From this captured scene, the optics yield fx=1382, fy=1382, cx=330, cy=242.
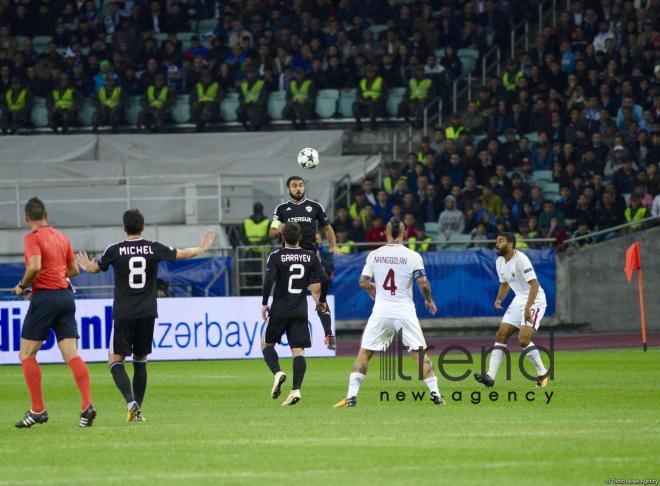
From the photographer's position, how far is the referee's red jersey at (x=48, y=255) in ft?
42.7

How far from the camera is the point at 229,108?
38.4 m

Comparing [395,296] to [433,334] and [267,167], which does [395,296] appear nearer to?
[433,334]

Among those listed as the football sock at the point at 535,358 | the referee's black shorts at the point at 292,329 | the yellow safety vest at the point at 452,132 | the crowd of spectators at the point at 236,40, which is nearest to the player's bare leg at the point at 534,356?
the football sock at the point at 535,358

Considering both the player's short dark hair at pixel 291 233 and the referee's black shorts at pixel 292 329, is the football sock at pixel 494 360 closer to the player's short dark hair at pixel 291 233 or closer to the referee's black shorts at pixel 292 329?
the referee's black shorts at pixel 292 329

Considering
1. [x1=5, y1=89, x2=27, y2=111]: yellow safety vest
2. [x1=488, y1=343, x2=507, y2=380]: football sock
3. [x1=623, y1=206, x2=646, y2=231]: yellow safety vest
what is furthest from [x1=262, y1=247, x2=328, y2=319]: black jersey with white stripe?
[x1=5, y1=89, x2=27, y2=111]: yellow safety vest

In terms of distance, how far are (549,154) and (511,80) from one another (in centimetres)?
310

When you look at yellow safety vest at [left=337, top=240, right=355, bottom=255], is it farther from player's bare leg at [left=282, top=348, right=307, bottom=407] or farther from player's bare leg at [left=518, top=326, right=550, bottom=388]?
player's bare leg at [left=282, top=348, right=307, bottom=407]

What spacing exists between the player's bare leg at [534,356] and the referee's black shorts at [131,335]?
597 centimetres

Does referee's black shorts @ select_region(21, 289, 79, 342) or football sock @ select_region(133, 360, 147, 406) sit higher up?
referee's black shorts @ select_region(21, 289, 79, 342)

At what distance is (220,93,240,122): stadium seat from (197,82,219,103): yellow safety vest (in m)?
0.55

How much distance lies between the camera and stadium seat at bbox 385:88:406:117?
Answer: 3691 centimetres

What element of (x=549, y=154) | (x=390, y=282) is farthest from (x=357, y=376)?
(x=549, y=154)

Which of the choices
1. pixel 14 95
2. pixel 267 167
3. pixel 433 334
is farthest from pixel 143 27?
pixel 433 334

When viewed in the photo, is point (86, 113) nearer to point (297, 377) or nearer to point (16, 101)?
point (16, 101)
